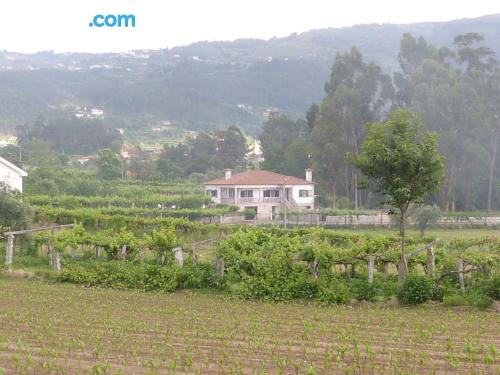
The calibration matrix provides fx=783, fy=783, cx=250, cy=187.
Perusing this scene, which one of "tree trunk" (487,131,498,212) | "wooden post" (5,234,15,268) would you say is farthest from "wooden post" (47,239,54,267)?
"tree trunk" (487,131,498,212)

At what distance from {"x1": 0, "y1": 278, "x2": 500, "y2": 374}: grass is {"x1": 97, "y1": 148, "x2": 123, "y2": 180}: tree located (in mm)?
77572

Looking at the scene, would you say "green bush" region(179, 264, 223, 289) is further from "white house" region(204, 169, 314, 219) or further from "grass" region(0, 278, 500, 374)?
"white house" region(204, 169, 314, 219)

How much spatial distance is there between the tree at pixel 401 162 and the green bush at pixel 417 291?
0.66 m

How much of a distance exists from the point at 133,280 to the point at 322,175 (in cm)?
6255

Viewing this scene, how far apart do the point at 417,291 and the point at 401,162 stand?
144 inches

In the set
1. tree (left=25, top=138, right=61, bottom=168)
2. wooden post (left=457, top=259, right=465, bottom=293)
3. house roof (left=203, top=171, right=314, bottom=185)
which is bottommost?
wooden post (left=457, top=259, right=465, bottom=293)

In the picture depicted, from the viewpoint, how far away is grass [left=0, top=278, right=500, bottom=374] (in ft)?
44.1

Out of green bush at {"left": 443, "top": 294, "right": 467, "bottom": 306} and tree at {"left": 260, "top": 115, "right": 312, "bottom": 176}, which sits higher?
tree at {"left": 260, "top": 115, "right": 312, "bottom": 176}

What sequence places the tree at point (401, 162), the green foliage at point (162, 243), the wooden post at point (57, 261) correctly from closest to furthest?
the tree at point (401, 162) < the green foliage at point (162, 243) < the wooden post at point (57, 261)

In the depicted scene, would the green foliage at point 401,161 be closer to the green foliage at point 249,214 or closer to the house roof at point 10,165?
the house roof at point 10,165

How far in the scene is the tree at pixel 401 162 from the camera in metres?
22.2

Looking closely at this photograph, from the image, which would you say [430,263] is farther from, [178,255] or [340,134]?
[340,134]

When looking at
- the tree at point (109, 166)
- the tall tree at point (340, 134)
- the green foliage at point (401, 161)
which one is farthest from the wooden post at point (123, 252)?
the tree at point (109, 166)

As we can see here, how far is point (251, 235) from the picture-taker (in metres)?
26.7
